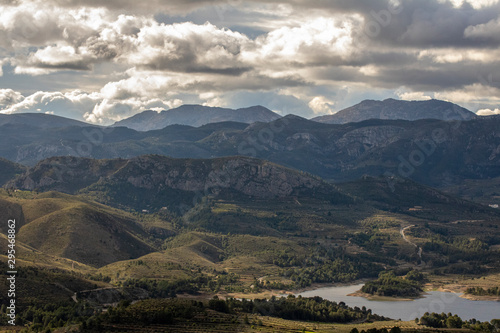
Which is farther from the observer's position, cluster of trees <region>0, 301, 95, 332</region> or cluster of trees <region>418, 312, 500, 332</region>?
cluster of trees <region>418, 312, 500, 332</region>

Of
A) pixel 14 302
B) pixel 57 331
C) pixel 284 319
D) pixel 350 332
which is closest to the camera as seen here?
pixel 57 331

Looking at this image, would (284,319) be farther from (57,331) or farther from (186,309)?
(57,331)

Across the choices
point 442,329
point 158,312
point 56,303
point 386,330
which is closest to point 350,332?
point 386,330

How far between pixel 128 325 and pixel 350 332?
6014 cm

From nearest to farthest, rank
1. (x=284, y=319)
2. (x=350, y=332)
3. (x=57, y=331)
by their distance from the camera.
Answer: (x=57, y=331) → (x=350, y=332) → (x=284, y=319)

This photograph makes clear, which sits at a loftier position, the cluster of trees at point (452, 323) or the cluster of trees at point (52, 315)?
the cluster of trees at point (452, 323)

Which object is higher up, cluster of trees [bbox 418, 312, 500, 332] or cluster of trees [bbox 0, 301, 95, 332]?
cluster of trees [bbox 418, 312, 500, 332]

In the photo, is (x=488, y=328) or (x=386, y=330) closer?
(x=386, y=330)

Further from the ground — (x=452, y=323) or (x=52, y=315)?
(x=452, y=323)

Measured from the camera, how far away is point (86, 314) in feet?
590

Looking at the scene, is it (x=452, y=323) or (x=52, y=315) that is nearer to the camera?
(x=52, y=315)

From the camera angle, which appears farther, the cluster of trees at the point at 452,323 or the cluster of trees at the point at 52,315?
the cluster of trees at the point at 452,323

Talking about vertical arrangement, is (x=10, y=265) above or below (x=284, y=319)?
above

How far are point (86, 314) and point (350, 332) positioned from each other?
250 feet
